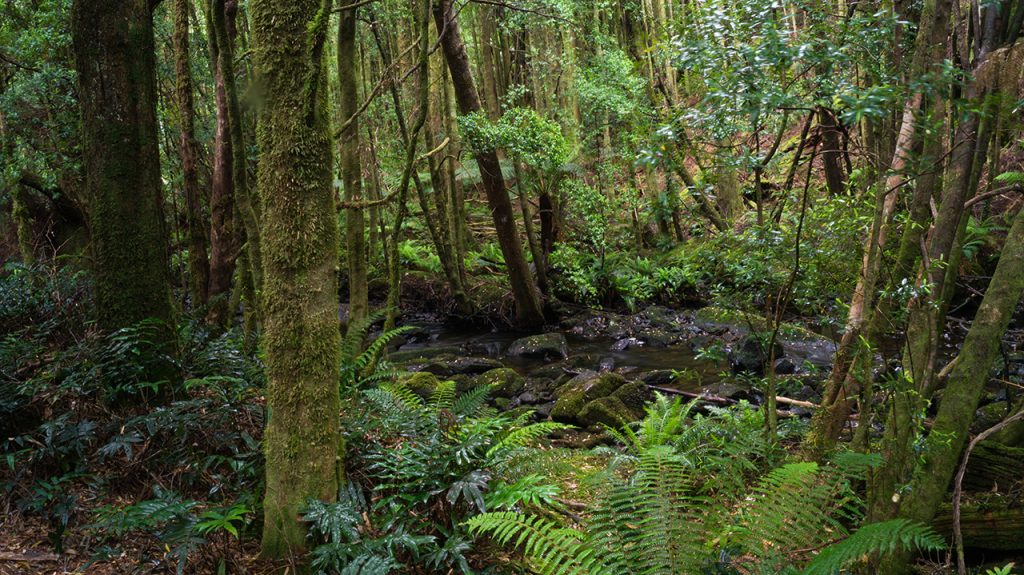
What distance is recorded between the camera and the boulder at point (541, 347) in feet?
39.7

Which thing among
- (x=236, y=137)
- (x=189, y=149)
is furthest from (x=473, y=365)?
(x=236, y=137)

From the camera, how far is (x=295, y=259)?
10.5ft

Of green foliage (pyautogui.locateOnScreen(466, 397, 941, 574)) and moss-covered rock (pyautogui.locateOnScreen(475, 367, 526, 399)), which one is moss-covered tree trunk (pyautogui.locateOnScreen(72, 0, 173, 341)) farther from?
moss-covered rock (pyautogui.locateOnScreen(475, 367, 526, 399))

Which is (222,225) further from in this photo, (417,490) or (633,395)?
(417,490)

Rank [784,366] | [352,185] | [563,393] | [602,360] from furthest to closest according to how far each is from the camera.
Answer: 1. [602,360]
2. [784,366]
3. [563,393]
4. [352,185]

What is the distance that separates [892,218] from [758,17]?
1658mm

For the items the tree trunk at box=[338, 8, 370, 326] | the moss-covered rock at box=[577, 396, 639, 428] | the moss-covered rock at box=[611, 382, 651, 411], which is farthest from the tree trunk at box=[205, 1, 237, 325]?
the moss-covered rock at box=[611, 382, 651, 411]

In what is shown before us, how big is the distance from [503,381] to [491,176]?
12.8ft

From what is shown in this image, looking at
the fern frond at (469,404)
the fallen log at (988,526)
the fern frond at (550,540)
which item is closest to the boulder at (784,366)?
the fallen log at (988,526)

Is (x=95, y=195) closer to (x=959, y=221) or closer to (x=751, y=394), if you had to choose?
(x=959, y=221)

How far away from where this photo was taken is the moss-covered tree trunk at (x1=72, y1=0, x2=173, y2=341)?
497 cm

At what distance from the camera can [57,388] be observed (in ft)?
14.7

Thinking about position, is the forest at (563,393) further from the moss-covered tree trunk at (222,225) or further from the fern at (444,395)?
the moss-covered tree trunk at (222,225)

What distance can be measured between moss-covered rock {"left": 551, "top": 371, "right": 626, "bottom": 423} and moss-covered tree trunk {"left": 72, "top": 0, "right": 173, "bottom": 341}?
466cm
